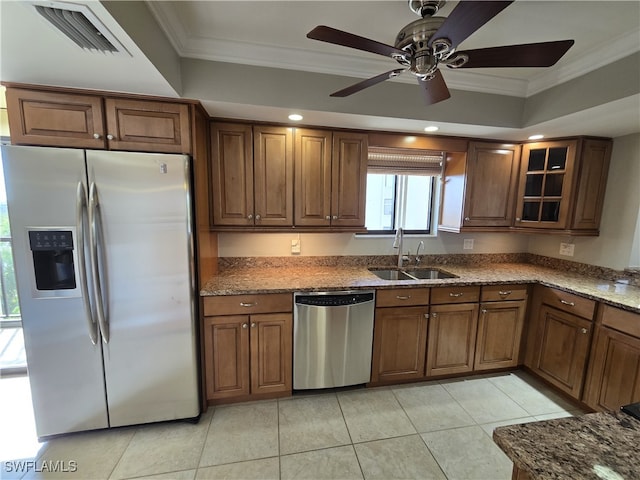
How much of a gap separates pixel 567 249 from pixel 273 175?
306 centimetres

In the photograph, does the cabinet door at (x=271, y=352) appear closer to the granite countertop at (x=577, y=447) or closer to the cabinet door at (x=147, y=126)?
the cabinet door at (x=147, y=126)

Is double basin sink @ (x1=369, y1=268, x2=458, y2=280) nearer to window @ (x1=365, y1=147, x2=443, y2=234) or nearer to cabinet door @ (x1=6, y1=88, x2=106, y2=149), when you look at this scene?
window @ (x1=365, y1=147, x2=443, y2=234)

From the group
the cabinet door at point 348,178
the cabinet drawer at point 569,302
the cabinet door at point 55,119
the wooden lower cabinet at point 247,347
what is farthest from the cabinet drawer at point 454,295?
the cabinet door at point 55,119

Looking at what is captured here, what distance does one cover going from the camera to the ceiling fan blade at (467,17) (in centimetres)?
82

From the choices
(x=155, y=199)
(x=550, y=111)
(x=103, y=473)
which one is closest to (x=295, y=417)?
(x=103, y=473)

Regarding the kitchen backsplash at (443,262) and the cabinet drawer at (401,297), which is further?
the kitchen backsplash at (443,262)

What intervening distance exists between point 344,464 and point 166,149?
7.55 ft

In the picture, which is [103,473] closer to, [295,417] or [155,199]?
[295,417]

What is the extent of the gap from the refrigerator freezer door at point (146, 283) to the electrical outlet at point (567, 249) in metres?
3.56

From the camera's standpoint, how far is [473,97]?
2.18 metres

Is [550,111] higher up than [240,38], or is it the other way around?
[240,38]

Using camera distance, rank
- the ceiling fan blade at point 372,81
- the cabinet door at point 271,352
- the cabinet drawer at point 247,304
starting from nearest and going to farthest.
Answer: the ceiling fan blade at point 372,81, the cabinet drawer at point 247,304, the cabinet door at point 271,352

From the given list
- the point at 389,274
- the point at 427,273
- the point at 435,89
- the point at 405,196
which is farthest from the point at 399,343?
the point at 435,89

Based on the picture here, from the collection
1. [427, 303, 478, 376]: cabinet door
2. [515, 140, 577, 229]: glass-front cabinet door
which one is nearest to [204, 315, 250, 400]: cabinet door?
[427, 303, 478, 376]: cabinet door
